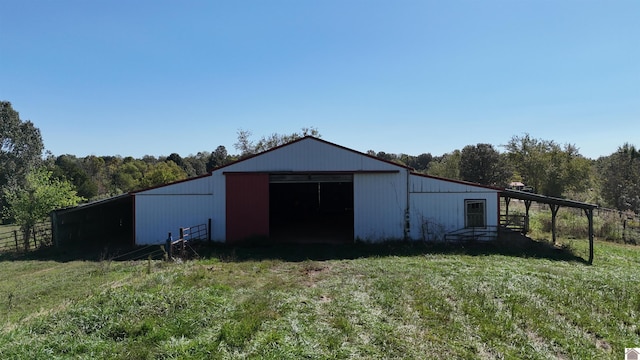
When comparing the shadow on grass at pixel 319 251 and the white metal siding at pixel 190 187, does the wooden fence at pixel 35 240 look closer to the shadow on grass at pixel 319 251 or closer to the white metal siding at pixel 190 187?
the shadow on grass at pixel 319 251

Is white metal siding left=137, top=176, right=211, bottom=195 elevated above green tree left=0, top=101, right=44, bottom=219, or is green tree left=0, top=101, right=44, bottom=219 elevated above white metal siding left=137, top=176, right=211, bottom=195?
green tree left=0, top=101, right=44, bottom=219

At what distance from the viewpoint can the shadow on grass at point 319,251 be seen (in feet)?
42.3

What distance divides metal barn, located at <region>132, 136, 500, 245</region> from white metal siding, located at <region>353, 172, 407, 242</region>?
1.8 inches

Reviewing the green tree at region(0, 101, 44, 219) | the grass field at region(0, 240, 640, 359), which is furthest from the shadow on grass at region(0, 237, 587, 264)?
the green tree at region(0, 101, 44, 219)

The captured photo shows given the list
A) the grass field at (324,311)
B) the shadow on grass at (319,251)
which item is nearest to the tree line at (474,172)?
the shadow on grass at (319,251)

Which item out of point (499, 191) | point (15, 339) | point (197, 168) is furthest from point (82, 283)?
point (197, 168)

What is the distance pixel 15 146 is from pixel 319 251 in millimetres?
47651

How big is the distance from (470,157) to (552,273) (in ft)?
115

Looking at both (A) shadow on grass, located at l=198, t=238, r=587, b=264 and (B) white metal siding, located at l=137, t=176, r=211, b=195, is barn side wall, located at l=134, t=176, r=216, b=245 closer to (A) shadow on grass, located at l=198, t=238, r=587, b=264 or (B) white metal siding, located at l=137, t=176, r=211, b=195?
(B) white metal siding, located at l=137, t=176, r=211, b=195

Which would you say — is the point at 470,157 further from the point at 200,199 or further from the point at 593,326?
the point at 593,326

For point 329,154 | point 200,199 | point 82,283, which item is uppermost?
point 329,154

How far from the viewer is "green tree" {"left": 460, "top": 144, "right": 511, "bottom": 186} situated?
132 feet

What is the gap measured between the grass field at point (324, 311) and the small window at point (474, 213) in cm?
450

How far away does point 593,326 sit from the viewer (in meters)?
6.04
